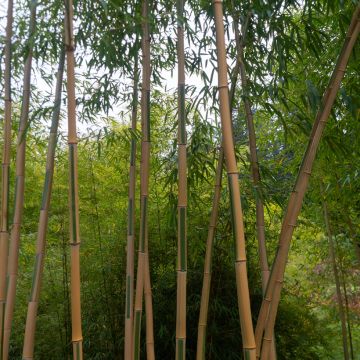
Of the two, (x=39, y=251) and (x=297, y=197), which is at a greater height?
(x=297, y=197)

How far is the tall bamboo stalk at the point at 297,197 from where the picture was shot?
2.13m

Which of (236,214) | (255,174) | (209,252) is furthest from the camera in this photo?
(255,174)

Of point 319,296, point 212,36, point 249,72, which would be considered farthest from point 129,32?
point 319,296

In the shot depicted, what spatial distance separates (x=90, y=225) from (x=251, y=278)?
4.80ft

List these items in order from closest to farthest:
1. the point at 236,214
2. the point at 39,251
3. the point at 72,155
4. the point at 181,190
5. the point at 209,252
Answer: the point at 236,214 → the point at 72,155 → the point at 181,190 → the point at 39,251 → the point at 209,252

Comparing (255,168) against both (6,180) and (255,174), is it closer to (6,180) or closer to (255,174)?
(255,174)

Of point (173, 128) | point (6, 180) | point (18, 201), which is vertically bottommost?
point (18, 201)

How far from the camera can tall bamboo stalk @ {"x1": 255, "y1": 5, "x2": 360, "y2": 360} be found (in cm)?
213

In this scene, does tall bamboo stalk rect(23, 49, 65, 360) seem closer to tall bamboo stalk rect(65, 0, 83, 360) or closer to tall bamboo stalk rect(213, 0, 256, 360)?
tall bamboo stalk rect(65, 0, 83, 360)

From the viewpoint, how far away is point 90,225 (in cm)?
461

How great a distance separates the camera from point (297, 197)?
7.02 feet

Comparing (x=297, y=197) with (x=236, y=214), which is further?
(x=297, y=197)

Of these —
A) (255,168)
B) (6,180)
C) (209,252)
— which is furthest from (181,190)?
(6,180)

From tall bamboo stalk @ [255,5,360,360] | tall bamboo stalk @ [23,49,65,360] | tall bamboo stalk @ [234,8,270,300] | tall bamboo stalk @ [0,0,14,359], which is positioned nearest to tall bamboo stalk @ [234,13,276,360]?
tall bamboo stalk @ [234,8,270,300]
